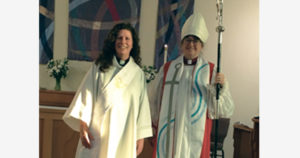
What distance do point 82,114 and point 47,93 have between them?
1.62 m

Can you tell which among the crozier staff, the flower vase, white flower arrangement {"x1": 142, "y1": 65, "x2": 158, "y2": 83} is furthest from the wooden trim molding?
the crozier staff

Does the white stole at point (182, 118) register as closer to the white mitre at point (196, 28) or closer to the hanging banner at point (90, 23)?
the white mitre at point (196, 28)

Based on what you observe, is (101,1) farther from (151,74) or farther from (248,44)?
(248,44)

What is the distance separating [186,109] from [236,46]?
3.30m

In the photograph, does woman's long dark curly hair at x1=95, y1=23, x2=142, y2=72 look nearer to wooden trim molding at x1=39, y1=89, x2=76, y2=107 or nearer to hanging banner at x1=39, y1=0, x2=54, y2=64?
wooden trim molding at x1=39, y1=89, x2=76, y2=107

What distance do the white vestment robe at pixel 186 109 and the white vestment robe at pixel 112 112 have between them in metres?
0.19

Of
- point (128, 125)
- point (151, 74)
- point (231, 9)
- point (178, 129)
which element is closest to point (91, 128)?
point (128, 125)

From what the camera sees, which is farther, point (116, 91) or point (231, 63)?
point (231, 63)

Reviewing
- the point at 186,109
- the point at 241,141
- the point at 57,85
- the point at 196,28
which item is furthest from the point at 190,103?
the point at 57,85

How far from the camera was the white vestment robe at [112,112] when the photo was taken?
2312 mm

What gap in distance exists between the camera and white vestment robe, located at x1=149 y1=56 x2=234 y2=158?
2467 mm

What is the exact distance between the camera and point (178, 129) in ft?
8.09

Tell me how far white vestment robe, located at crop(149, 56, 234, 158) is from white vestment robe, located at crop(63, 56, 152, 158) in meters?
0.19

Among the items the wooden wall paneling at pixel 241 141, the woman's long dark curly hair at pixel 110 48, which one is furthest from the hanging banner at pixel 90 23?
the woman's long dark curly hair at pixel 110 48
